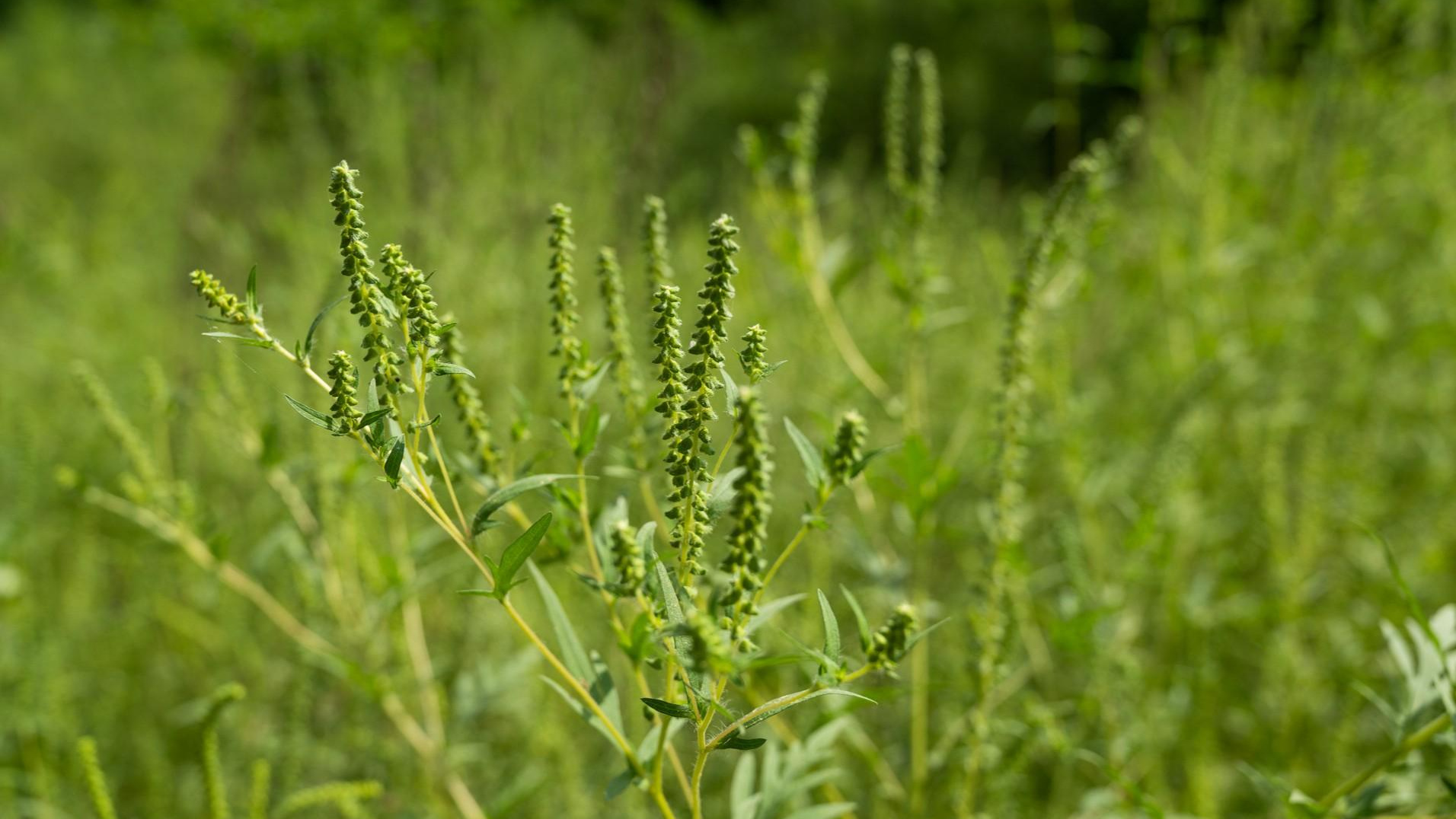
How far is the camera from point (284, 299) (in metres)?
2.86

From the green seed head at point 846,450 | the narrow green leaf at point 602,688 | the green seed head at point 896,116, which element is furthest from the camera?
the green seed head at point 896,116

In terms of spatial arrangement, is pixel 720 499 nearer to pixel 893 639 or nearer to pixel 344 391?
pixel 893 639

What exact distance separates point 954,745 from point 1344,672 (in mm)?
1132

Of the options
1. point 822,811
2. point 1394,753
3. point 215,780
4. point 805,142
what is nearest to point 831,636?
point 822,811

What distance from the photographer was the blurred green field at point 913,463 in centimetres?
140

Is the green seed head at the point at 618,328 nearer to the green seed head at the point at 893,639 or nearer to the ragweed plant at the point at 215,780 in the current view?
the green seed head at the point at 893,639

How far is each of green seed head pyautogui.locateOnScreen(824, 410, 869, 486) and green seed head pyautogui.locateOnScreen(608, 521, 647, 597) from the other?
161 millimetres

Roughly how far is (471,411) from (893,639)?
380mm

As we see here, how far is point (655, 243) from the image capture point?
2.85 ft

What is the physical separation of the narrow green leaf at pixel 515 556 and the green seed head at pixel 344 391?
0.13 meters

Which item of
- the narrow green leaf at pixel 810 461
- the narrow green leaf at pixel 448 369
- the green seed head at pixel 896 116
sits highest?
the green seed head at pixel 896 116

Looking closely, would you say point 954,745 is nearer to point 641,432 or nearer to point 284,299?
point 641,432

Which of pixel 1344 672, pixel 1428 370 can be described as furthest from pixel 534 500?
pixel 1428 370

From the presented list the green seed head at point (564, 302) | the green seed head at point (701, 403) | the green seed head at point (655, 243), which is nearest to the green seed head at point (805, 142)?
the green seed head at point (655, 243)
